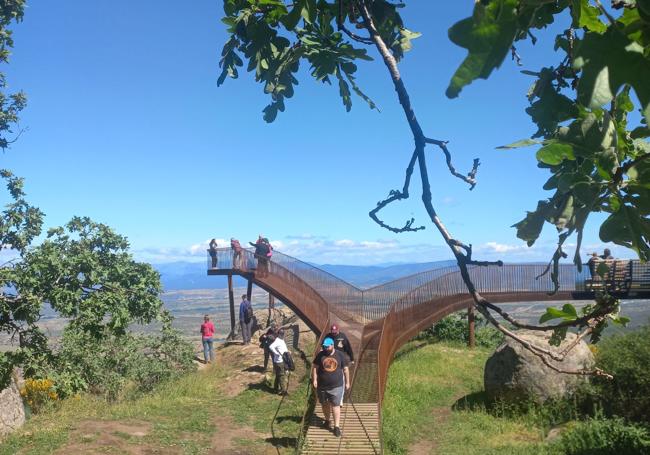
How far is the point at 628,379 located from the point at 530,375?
2171mm

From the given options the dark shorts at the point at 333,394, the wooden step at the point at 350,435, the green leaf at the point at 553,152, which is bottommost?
the wooden step at the point at 350,435

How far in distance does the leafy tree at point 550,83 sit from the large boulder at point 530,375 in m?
12.1

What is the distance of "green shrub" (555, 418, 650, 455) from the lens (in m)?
9.46

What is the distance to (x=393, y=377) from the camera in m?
16.8

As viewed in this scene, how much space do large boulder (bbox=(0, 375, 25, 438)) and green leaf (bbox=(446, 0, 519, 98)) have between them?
1327 centimetres

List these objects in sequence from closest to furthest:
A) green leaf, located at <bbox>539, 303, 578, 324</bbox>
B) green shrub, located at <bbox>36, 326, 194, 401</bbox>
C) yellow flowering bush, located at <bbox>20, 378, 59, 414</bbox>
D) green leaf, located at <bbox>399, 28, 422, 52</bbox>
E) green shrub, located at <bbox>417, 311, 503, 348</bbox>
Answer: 1. green leaf, located at <bbox>539, 303, 578, 324</bbox>
2. green leaf, located at <bbox>399, 28, 422, 52</bbox>
3. yellow flowering bush, located at <bbox>20, 378, 59, 414</bbox>
4. green shrub, located at <bbox>36, 326, 194, 401</bbox>
5. green shrub, located at <bbox>417, 311, 503, 348</bbox>

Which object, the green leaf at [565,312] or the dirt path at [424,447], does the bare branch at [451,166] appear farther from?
the dirt path at [424,447]

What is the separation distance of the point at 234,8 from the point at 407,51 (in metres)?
0.89

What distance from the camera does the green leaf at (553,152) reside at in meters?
1.21

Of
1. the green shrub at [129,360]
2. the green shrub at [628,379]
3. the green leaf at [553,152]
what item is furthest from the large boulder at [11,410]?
the green leaf at [553,152]

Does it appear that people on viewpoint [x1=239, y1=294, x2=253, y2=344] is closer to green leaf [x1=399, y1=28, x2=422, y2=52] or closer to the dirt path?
the dirt path

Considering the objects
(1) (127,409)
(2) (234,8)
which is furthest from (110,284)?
(2) (234,8)

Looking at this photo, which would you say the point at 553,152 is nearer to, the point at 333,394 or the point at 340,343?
the point at 333,394

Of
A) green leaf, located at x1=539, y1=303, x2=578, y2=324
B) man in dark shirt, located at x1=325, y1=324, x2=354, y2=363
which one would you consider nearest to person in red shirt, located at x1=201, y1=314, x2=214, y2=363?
man in dark shirt, located at x1=325, y1=324, x2=354, y2=363
